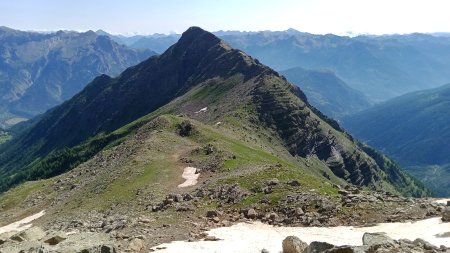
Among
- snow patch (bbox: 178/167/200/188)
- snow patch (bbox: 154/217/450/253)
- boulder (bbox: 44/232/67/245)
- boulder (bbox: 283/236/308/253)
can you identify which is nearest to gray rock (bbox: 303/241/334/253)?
boulder (bbox: 283/236/308/253)

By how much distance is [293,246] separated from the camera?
34.2 meters

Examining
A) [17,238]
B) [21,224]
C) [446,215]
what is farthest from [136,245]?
[21,224]

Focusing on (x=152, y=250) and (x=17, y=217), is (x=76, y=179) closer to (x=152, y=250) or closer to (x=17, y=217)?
(x=17, y=217)

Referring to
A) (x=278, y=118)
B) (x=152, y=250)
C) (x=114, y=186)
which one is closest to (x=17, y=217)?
(x=114, y=186)

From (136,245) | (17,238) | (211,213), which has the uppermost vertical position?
(211,213)

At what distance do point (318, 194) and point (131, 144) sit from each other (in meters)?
66.0

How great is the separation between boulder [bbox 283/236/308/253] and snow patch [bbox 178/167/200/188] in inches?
1419

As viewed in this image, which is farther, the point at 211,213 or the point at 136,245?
the point at 211,213

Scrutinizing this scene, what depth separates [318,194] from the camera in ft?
158

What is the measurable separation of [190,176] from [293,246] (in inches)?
1726

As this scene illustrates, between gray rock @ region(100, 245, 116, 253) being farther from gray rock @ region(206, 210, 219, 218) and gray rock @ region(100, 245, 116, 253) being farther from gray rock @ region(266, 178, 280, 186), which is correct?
gray rock @ region(266, 178, 280, 186)

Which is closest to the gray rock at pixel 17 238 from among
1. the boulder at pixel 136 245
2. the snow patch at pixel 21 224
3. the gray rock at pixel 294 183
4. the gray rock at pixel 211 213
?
the boulder at pixel 136 245

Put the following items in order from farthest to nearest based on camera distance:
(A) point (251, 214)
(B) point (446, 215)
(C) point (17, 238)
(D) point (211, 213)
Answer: (D) point (211, 213), (A) point (251, 214), (C) point (17, 238), (B) point (446, 215)

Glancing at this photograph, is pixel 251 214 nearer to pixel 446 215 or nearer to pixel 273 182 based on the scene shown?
pixel 273 182
